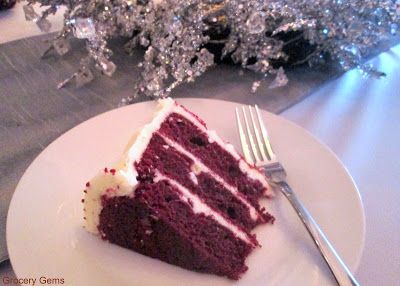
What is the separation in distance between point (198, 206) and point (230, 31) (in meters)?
0.50

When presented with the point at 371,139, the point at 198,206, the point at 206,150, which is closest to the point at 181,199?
the point at 198,206

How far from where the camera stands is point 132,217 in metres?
0.61

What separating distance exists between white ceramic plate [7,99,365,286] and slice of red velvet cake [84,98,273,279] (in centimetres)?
2

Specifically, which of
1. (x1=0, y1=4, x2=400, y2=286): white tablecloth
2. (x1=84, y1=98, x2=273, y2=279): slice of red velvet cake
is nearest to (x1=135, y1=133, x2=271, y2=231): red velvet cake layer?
(x1=84, y1=98, x2=273, y2=279): slice of red velvet cake

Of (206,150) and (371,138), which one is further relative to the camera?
(371,138)

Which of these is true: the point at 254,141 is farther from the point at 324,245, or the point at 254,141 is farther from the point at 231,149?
the point at 324,245

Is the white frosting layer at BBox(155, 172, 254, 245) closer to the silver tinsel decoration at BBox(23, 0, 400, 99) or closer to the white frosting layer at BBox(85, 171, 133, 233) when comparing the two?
the white frosting layer at BBox(85, 171, 133, 233)

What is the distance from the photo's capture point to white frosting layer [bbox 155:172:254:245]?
64 centimetres

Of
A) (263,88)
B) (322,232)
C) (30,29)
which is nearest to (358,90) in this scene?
(263,88)

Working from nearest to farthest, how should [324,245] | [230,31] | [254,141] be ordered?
1. [324,245]
2. [254,141]
3. [230,31]

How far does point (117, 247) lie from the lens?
1.99 feet

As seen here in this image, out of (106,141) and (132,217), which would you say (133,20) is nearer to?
(106,141)

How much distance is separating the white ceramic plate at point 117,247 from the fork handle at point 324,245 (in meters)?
0.01

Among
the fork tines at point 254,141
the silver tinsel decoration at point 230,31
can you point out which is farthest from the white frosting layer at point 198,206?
the silver tinsel decoration at point 230,31
